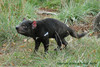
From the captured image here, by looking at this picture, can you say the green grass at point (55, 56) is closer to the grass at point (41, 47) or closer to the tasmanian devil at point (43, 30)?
the grass at point (41, 47)

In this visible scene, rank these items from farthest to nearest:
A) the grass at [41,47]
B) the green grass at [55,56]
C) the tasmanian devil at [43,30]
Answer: the tasmanian devil at [43,30] → the grass at [41,47] → the green grass at [55,56]

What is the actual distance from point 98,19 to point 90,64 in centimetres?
295

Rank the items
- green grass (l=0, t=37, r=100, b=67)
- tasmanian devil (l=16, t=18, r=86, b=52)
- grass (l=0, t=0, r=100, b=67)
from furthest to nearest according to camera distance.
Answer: tasmanian devil (l=16, t=18, r=86, b=52) < grass (l=0, t=0, r=100, b=67) < green grass (l=0, t=37, r=100, b=67)

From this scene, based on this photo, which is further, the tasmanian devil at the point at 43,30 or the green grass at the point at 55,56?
the tasmanian devil at the point at 43,30

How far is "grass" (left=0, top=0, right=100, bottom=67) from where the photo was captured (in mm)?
3629

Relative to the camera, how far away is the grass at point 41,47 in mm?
3629

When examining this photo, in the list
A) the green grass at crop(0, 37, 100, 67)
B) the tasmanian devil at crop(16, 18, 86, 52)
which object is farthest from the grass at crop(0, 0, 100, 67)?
the tasmanian devil at crop(16, 18, 86, 52)

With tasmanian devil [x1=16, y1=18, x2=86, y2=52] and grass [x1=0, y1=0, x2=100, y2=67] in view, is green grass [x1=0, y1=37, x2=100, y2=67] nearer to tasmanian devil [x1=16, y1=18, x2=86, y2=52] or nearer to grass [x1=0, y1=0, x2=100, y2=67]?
grass [x1=0, y1=0, x2=100, y2=67]

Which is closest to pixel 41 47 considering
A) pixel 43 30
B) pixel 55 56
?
pixel 43 30

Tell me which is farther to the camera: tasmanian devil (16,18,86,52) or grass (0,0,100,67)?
tasmanian devil (16,18,86,52)

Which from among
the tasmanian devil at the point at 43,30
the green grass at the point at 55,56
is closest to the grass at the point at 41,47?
the green grass at the point at 55,56

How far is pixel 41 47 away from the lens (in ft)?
16.5

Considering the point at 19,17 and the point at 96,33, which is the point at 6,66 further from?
the point at 96,33

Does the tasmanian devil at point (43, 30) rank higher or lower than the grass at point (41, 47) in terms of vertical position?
higher
